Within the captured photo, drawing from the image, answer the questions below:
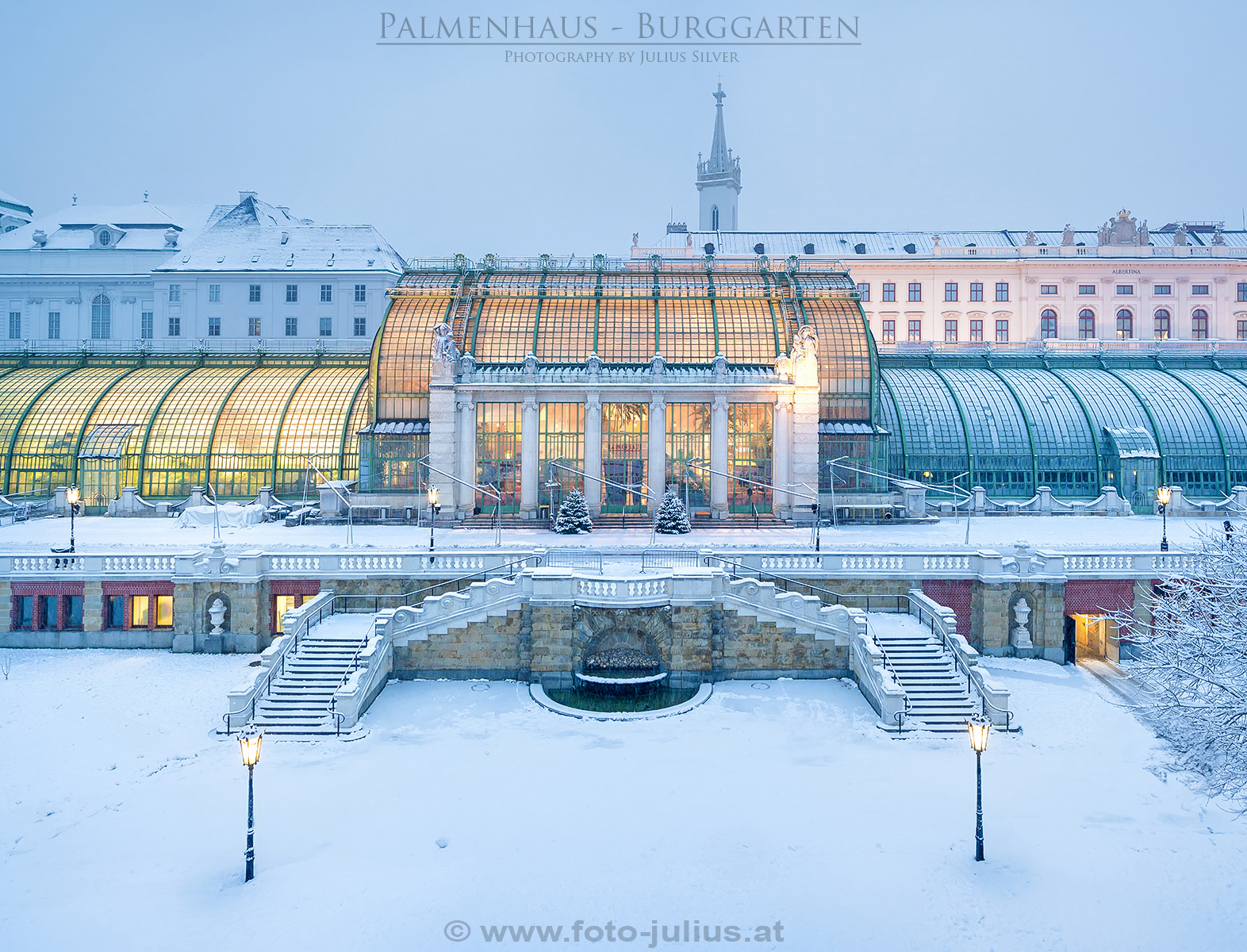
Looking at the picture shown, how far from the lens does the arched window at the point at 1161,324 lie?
84.5m

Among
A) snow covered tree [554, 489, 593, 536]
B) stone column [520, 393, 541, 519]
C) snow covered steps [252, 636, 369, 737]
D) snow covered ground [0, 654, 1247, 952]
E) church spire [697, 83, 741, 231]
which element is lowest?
snow covered ground [0, 654, 1247, 952]

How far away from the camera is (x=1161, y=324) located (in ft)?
279

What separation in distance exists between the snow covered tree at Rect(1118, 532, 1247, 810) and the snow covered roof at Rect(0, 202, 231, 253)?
94.5m

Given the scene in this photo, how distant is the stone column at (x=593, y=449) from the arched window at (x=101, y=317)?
65.5m

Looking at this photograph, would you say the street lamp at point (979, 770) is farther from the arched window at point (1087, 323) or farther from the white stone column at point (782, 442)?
the arched window at point (1087, 323)

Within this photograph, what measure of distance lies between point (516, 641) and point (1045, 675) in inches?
767

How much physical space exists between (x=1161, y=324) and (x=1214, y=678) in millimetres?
80979

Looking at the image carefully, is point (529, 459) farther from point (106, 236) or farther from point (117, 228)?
point (117, 228)

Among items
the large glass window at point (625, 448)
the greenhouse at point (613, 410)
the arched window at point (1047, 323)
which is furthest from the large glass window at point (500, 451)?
the arched window at point (1047, 323)

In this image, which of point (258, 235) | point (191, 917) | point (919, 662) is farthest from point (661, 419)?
point (258, 235)

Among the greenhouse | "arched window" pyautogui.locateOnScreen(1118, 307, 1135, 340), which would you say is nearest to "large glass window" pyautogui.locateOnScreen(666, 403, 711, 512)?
the greenhouse

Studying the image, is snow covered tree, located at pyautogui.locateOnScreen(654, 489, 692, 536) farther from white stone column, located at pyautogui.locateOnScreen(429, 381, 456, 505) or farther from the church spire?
the church spire

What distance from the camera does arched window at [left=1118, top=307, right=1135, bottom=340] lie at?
278ft

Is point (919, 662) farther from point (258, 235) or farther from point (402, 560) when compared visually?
point (258, 235)
